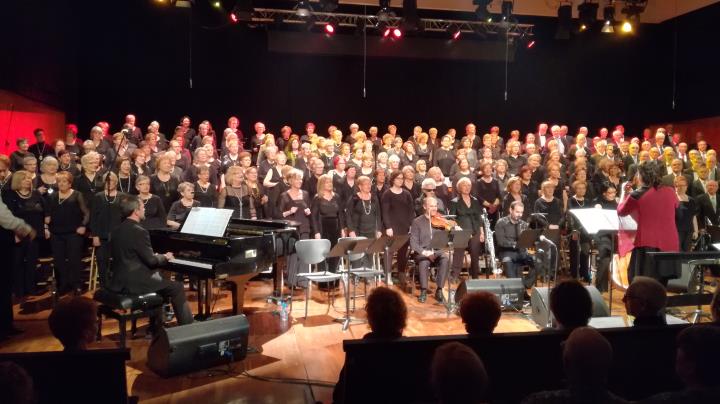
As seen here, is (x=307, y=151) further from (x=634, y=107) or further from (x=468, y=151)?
(x=634, y=107)

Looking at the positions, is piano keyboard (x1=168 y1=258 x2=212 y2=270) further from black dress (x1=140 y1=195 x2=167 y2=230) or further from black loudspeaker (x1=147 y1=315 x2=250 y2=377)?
black dress (x1=140 y1=195 x2=167 y2=230)

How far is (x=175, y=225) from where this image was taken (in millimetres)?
6551

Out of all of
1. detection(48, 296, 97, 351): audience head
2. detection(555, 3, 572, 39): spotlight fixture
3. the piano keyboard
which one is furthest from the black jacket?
detection(555, 3, 572, 39): spotlight fixture

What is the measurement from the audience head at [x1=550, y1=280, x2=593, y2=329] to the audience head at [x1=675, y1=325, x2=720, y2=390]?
30.8 inches

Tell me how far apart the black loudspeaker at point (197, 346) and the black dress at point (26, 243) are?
3.55 meters

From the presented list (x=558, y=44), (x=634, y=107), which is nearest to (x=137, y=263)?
(x=558, y=44)

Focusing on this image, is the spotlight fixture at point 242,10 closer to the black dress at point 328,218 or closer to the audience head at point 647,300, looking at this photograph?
the black dress at point 328,218

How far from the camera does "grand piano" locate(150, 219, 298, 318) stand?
5.35 m

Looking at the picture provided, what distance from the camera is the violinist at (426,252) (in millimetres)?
7523

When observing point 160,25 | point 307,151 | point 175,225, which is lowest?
point 175,225

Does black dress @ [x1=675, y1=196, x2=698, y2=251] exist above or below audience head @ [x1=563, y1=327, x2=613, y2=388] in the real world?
above

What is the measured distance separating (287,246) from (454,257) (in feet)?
9.07

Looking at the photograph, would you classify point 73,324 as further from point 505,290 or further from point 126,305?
point 505,290

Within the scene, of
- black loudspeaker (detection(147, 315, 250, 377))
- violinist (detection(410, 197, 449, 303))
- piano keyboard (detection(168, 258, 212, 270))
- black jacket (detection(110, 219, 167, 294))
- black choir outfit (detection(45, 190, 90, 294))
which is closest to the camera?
black loudspeaker (detection(147, 315, 250, 377))
